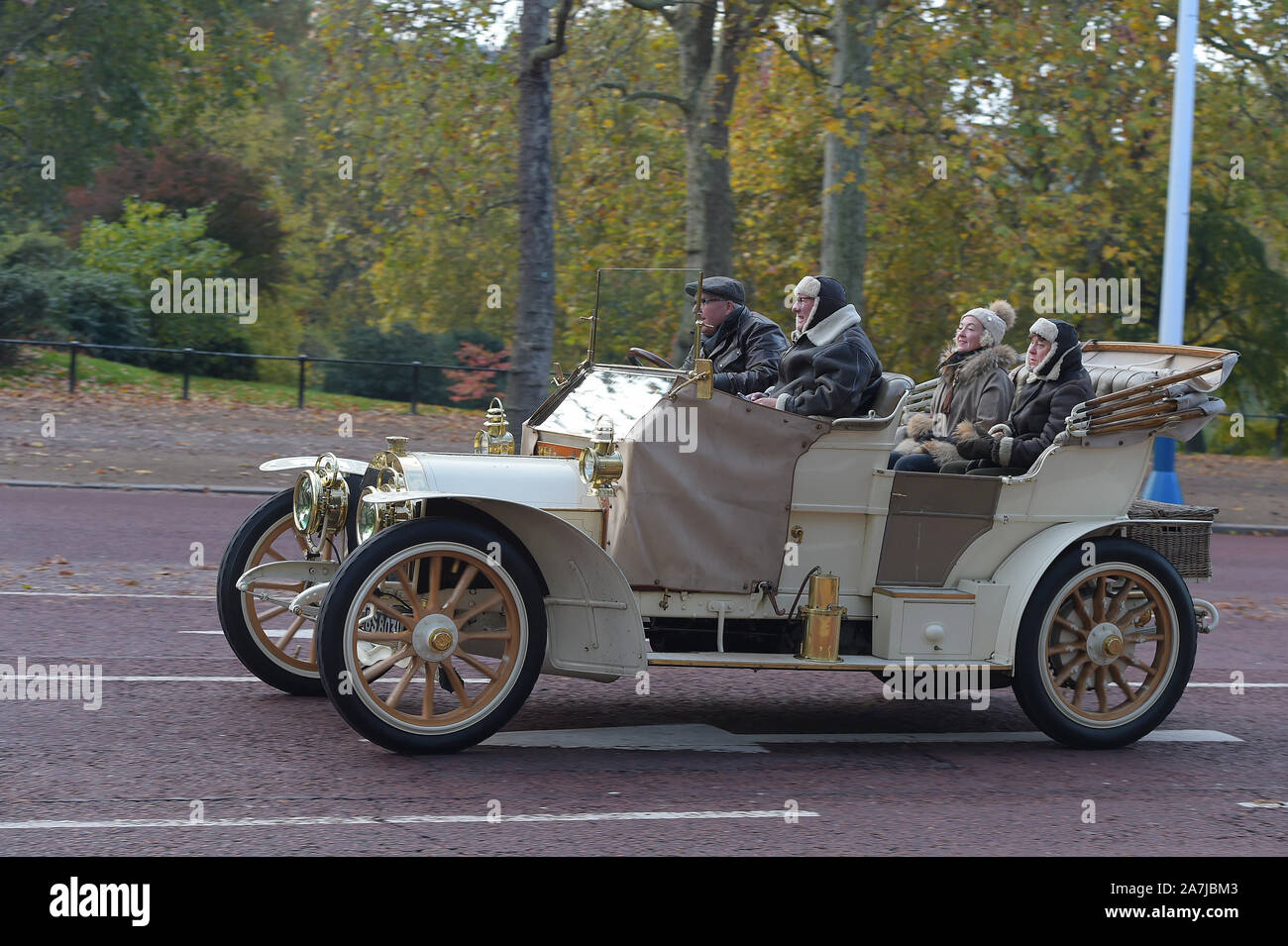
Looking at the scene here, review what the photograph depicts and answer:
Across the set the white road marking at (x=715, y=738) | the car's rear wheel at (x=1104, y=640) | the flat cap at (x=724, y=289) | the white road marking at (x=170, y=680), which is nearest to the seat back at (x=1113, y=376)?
the car's rear wheel at (x=1104, y=640)

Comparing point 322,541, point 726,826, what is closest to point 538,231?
point 322,541

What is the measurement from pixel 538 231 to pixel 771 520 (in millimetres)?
7925

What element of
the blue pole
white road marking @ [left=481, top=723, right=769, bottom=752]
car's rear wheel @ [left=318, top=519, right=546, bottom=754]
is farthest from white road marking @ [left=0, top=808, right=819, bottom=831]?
the blue pole

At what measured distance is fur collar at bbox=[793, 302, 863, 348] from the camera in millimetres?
6555

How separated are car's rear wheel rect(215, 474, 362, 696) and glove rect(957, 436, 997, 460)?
2.77 m

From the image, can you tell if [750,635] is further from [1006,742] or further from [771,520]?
[1006,742]

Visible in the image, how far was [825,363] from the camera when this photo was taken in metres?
6.34

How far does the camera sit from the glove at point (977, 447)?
6.81m

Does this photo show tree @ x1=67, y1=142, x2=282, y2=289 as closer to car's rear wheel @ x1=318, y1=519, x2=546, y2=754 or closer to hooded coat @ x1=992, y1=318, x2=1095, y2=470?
hooded coat @ x1=992, y1=318, x2=1095, y2=470

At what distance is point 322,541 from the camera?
6453 mm

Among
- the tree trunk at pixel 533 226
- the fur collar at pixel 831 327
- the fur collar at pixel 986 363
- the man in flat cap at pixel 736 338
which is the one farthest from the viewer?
the tree trunk at pixel 533 226

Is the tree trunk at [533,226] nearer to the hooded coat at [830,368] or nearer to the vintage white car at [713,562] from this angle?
the vintage white car at [713,562]

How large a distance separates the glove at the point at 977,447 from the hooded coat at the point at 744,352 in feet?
3.08

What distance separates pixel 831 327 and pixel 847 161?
11.8 m
